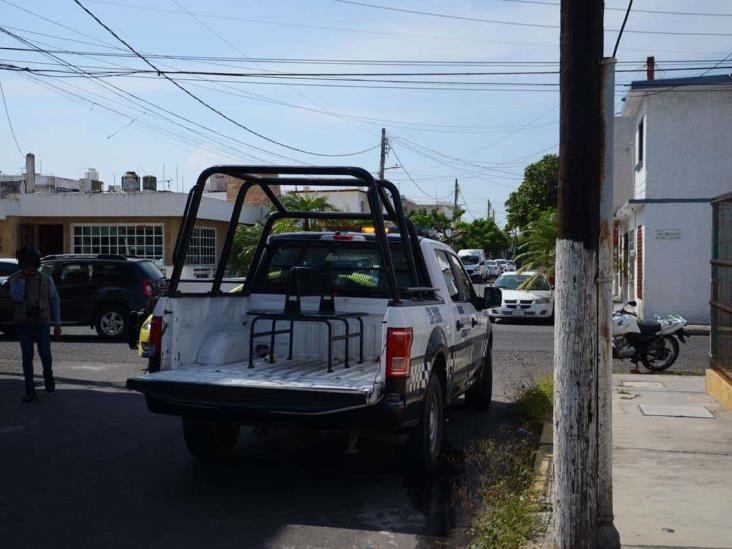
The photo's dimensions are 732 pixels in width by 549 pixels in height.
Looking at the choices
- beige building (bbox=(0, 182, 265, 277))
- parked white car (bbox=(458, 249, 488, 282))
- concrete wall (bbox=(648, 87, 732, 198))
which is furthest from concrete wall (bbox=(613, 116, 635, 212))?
parked white car (bbox=(458, 249, 488, 282))

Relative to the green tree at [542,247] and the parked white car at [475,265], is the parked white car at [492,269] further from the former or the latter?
the green tree at [542,247]

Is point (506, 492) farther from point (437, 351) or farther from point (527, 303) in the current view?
point (527, 303)

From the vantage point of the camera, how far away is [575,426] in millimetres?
5133

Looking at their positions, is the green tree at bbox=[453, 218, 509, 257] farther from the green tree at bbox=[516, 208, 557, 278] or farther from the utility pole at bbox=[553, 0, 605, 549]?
the utility pole at bbox=[553, 0, 605, 549]

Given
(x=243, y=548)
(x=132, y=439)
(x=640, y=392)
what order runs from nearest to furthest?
(x=243, y=548)
(x=132, y=439)
(x=640, y=392)

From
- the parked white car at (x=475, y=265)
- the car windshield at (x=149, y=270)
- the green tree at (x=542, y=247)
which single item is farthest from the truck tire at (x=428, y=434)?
the parked white car at (x=475, y=265)

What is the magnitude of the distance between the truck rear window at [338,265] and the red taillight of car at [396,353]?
1.72 meters

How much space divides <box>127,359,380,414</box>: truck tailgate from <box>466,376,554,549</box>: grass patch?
108 centimetres

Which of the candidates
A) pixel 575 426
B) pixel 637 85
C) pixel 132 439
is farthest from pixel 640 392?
pixel 637 85

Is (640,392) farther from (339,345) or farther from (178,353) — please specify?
(178,353)

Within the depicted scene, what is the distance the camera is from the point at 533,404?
10.0 m

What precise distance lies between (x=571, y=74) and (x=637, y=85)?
21486mm

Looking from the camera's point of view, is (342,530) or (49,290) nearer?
(342,530)

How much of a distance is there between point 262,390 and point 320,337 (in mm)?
1709
